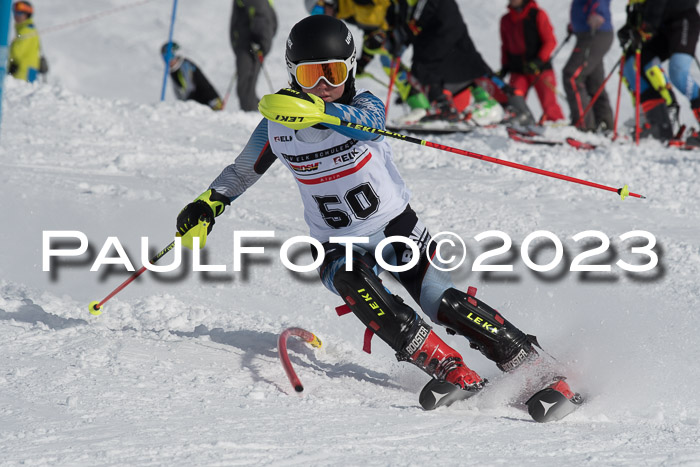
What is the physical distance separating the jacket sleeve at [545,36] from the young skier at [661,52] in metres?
1.07

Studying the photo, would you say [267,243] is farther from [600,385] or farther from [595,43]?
[595,43]

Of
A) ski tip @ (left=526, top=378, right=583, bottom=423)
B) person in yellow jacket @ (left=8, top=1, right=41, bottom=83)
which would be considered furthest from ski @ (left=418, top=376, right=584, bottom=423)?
person in yellow jacket @ (left=8, top=1, right=41, bottom=83)

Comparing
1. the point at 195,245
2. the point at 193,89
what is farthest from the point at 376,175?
the point at 193,89

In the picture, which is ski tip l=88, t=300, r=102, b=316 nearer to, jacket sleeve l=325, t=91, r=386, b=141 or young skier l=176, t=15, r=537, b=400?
young skier l=176, t=15, r=537, b=400

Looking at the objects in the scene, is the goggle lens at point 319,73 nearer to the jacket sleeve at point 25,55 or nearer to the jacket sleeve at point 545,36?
the jacket sleeve at point 545,36

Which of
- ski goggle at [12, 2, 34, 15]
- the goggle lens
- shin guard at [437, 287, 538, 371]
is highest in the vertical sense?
the goggle lens

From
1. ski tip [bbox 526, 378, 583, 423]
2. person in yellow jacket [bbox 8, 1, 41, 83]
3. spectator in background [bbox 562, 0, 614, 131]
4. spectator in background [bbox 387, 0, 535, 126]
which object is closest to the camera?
ski tip [bbox 526, 378, 583, 423]

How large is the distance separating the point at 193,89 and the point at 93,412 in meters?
8.57

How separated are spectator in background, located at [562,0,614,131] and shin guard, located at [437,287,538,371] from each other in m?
6.33

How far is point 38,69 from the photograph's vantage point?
37.2 ft

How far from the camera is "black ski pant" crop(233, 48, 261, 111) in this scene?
9484 millimetres

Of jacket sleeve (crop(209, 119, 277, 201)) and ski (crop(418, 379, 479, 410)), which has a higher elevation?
jacket sleeve (crop(209, 119, 277, 201))

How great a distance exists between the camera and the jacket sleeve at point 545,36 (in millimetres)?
9242

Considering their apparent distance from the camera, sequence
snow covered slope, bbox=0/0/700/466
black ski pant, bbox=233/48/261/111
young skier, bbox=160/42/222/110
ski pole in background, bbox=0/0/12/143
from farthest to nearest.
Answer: young skier, bbox=160/42/222/110 < black ski pant, bbox=233/48/261/111 < ski pole in background, bbox=0/0/12/143 < snow covered slope, bbox=0/0/700/466
